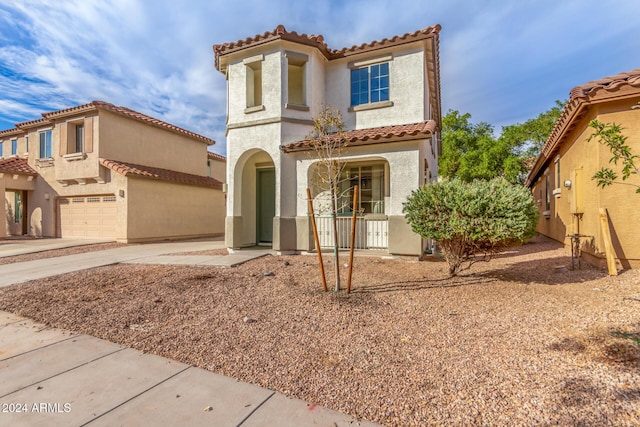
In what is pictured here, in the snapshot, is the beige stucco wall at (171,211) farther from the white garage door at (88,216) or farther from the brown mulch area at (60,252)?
the white garage door at (88,216)

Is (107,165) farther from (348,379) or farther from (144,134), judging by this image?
(348,379)

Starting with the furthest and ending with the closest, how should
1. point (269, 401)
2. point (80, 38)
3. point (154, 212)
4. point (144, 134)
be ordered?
point (144, 134), point (154, 212), point (80, 38), point (269, 401)

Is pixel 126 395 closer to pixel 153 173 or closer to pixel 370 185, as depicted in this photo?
pixel 370 185

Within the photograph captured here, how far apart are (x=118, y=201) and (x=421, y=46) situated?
14.9 m

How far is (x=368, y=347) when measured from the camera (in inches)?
141

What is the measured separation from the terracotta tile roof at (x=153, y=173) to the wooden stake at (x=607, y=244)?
1702 cm

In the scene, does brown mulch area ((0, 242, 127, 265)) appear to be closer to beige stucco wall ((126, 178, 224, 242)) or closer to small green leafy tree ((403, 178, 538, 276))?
beige stucco wall ((126, 178, 224, 242))

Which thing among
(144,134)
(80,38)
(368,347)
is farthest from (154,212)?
(368,347)

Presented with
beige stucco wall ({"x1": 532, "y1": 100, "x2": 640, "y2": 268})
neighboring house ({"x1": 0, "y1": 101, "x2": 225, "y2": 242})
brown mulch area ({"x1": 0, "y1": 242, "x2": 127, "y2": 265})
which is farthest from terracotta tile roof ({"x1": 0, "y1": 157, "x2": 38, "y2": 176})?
beige stucco wall ({"x1": 532, "y1": 100, "x2": 640, "y2": 268})

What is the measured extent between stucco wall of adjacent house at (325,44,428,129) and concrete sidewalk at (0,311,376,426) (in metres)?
9.53

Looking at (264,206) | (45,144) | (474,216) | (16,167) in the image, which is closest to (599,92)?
(474,216)

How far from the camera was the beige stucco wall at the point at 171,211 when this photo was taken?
15.4 metres

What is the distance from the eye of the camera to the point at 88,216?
1673 cm

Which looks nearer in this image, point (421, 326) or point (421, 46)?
point (421, 326)
